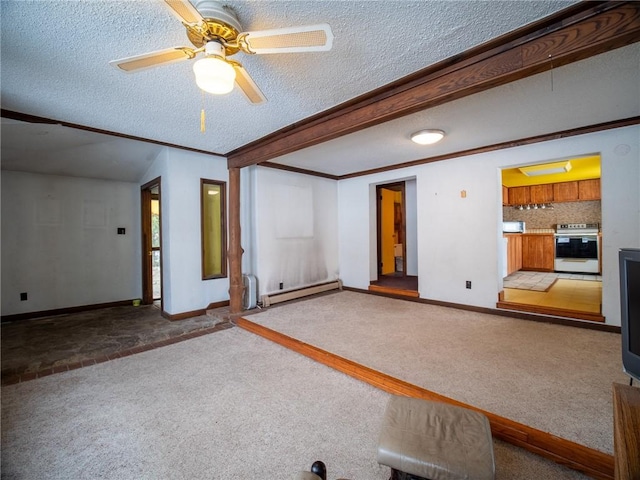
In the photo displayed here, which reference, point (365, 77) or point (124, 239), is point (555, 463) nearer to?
point (365, 77)

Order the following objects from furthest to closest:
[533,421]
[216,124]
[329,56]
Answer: [216,124]
[329,56]
[533,421]

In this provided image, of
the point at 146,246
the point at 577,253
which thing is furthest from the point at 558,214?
the point at 146,246

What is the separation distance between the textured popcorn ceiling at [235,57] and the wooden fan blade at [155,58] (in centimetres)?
19

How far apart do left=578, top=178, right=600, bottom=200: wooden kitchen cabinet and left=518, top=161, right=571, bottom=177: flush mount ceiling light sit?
1.29 metres

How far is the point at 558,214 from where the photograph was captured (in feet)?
23.1

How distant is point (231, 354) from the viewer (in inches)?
109

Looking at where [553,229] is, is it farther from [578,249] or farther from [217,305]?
[217,305]

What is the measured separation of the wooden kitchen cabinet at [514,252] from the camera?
6.33 m

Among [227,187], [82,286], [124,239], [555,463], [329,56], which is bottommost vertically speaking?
[555,463]

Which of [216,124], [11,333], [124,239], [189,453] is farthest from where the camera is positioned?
[124,239]

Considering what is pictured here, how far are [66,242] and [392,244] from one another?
6617 millimetres

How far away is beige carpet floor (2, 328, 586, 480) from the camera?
4.69 ft

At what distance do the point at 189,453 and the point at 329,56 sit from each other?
259 centimetres

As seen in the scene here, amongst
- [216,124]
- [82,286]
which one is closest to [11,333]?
[82,286]
